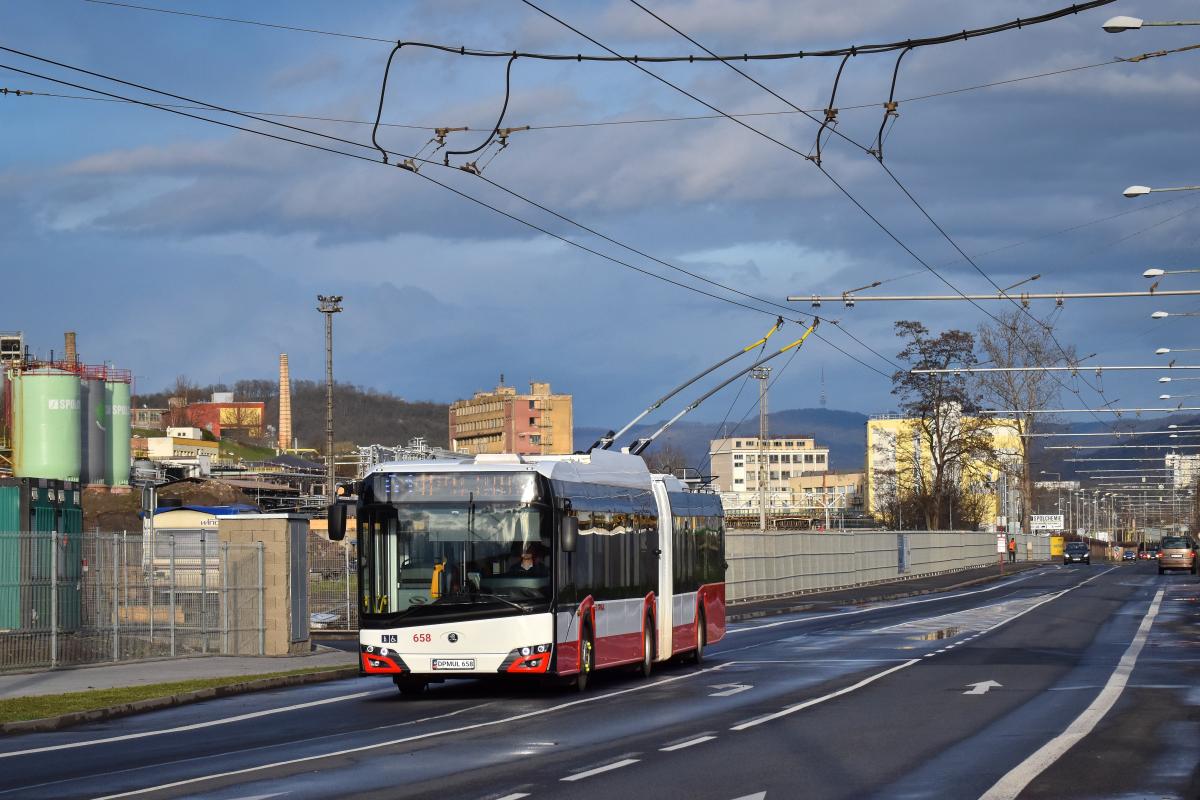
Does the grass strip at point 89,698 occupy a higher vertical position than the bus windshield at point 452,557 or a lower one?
lower

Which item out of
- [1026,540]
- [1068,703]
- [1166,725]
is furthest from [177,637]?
[1026,540]

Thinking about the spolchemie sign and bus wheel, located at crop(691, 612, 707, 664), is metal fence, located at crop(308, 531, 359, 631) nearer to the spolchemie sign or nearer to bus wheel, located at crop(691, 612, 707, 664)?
bus wheel, located at crop(691, 612, 707, 664)

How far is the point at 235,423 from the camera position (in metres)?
199

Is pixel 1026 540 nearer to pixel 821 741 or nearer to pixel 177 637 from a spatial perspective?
pixel 177 637

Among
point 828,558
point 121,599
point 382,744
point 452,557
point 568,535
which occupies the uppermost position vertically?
point 568,535

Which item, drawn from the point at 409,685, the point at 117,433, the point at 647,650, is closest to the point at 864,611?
the point at 647,650

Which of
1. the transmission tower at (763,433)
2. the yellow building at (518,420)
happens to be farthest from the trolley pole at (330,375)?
the yellow building at (518,420)

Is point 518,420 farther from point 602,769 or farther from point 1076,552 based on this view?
point 602,769

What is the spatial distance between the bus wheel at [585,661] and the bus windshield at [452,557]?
1.57m

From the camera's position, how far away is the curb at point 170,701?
16812 millimetres

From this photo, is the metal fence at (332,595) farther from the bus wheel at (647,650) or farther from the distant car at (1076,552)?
the distant car at (1076,552)

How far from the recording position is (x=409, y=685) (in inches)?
824

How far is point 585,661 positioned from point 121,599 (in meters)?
8.30

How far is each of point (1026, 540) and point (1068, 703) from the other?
98045 mm
